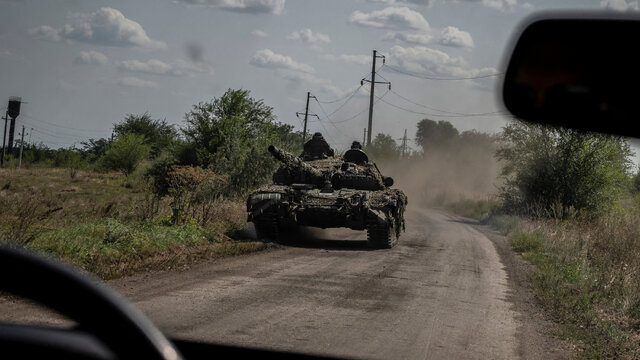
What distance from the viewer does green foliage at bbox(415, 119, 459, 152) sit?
92.9m

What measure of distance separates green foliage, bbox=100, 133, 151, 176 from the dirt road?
33.4 meters

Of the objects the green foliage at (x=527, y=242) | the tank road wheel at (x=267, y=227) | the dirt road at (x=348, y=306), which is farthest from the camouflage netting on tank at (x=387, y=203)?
the green foliage at (x=527, y=242)

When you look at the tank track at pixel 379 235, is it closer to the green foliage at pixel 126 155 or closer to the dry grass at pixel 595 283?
the dry grass at pixel 595 283

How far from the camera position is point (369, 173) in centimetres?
1752

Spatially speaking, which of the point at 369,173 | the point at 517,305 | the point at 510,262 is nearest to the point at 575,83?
the point at 517,305

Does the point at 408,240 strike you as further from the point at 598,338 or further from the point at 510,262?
the point at 598,338

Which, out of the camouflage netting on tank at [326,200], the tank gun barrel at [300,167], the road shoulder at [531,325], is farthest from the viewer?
the tank gun barrel at [300,167]

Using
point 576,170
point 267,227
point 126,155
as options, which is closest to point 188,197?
point 267,227

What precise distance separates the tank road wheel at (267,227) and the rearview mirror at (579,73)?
1277cm

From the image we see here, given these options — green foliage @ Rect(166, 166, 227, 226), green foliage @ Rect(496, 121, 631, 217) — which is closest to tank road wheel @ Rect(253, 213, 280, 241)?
green foliage @ Rect(166, 166, 227, 226)

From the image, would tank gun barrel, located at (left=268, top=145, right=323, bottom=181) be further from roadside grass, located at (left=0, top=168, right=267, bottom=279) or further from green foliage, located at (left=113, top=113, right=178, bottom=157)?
green foliage, located at (left=113, top=113, right=178, bottom=157)

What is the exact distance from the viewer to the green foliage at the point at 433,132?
92.9m

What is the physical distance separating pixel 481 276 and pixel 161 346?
11.0 m

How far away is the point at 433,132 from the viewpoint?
94438 mm
